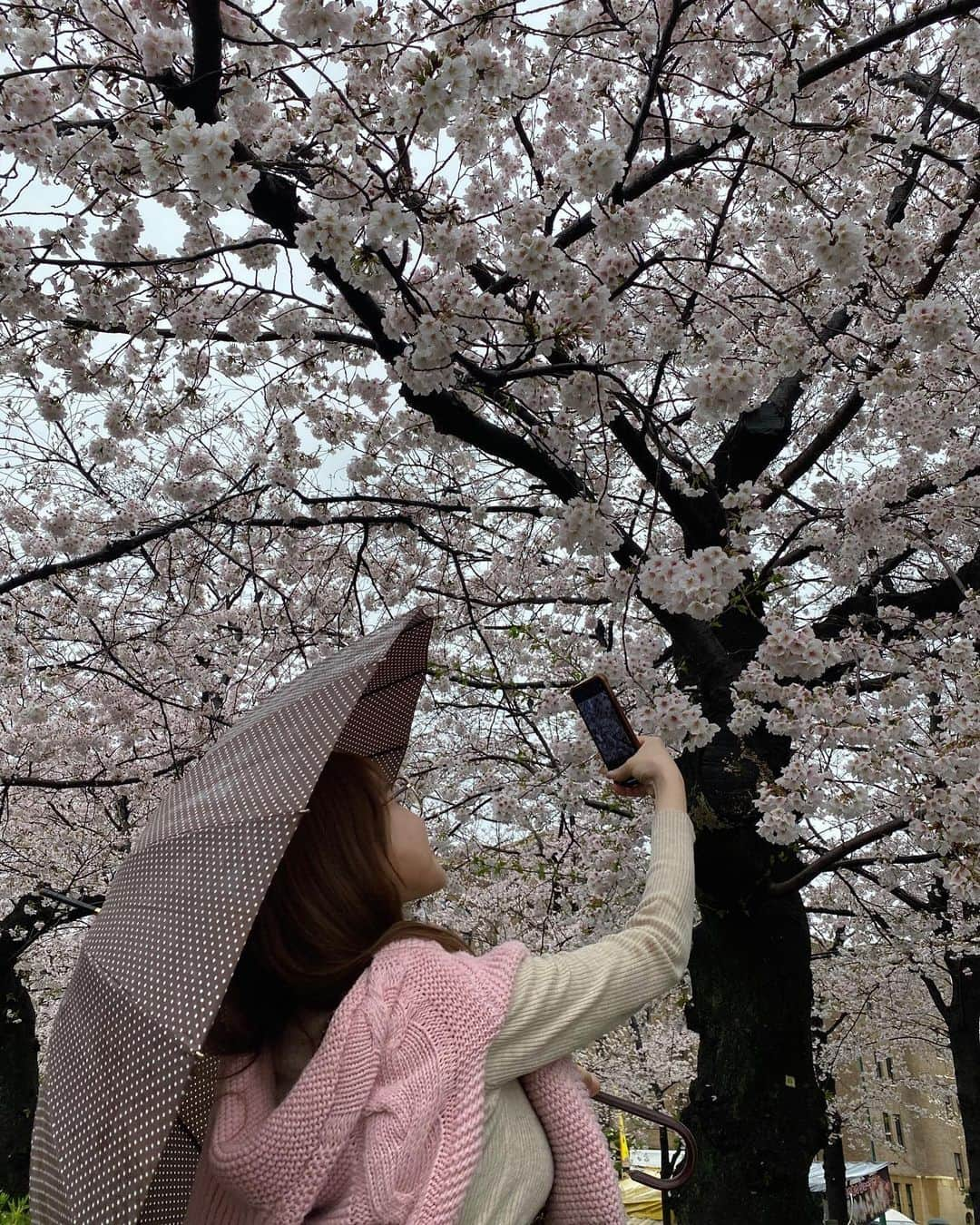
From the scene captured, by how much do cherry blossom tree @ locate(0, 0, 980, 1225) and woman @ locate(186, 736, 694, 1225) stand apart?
6.10 ft

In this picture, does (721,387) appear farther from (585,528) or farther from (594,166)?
(594,166)

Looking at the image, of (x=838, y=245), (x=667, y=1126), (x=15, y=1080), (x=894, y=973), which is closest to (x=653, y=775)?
(x=667, y=1126)

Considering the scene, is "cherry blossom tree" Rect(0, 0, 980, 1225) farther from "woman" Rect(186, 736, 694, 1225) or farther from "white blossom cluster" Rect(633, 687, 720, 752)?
"woman" Rect(186, 736, 694, 1225)

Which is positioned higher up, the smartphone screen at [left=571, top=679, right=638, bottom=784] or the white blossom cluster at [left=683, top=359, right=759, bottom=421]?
the white blossom cluster at [left=683, top=359, right=759, bottom=421]

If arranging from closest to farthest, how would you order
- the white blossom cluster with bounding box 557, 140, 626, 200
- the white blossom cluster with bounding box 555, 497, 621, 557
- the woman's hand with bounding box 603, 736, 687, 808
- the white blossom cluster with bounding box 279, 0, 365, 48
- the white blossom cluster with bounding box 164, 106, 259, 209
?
the woman's hand with bounding box 603, 736, 687, 808 → the white blossom cluster with bounding box 164, 106, 259, 209 → the white blossom cluster with bounding box 279, 0, 365, 48 → the white blossom cluster with bounding box 557, 140, 626, 200 → the white blossom cluster with bounding box 555, 497, 621, 557

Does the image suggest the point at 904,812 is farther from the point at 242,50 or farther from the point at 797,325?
the point at 242,50

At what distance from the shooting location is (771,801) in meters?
3.52

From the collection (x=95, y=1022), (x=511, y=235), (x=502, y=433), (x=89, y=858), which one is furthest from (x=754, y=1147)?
(x=89, y=858)

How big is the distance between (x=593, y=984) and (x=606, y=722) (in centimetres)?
69

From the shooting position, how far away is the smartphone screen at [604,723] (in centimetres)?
178

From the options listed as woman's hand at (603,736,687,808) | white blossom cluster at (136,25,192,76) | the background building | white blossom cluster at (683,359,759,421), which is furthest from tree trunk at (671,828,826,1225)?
the background building

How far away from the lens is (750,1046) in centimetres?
414

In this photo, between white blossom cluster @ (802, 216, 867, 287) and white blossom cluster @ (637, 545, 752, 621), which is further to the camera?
white blossom cluster @ (637, 545, 752, 621)

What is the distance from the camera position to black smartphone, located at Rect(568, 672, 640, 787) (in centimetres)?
178
